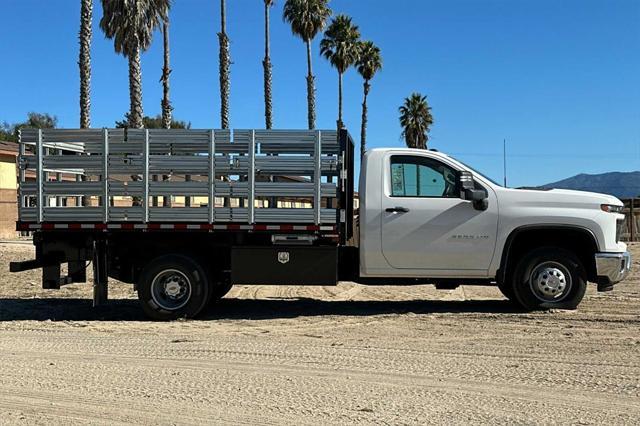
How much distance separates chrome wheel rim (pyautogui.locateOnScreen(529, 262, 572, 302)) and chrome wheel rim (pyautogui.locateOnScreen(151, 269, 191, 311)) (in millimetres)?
4789

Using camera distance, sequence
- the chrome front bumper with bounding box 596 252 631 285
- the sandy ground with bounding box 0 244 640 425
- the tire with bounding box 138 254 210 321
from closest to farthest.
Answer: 1. the sandy ground with bounding box 0 244 640 425
2. the chrome front bumper with bounding box 596 252 631 285
3. the tire with bounding box 138 254 210 321

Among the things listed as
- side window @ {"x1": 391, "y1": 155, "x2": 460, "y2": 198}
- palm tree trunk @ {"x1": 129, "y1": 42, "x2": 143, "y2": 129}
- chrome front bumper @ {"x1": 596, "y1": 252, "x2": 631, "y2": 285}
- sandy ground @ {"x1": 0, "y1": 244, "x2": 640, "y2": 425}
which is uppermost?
palm tree trunk @ {"x1": 129, "y1": 42, "x2": 143, "y2": 129}

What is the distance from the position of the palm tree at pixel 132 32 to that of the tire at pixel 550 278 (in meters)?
18.9

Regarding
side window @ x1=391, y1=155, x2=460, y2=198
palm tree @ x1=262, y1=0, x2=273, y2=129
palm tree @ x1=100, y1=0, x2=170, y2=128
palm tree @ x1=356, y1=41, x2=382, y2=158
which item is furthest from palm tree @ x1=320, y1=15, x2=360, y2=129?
side window @ x1=391, y1=155, x2=460, y2=198

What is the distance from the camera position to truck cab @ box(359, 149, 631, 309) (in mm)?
8469

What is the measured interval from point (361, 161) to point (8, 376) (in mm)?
5138

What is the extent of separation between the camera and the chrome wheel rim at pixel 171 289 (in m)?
8.80

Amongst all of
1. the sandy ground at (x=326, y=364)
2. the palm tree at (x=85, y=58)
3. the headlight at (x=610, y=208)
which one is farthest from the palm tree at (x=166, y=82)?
the headlight at (x=610, y=208)

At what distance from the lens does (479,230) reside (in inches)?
336

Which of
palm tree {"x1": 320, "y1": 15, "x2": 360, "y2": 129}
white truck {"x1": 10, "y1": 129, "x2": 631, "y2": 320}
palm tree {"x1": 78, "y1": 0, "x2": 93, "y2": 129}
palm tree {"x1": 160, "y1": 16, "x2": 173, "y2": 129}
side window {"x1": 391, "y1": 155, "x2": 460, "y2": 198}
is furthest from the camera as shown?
palm tree {"x1": 320, "y1": 15, "x2": 360, "y2": 129}

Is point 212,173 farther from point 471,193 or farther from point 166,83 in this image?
point 166,83

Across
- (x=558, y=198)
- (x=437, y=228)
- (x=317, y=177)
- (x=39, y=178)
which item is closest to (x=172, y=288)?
(x=39, y=178)

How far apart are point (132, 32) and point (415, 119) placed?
1294 inches

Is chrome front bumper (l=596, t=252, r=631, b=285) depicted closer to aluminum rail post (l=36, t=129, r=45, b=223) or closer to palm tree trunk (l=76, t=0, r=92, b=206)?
aluminum rail post (l=36, t=129, r=45, b=223)
